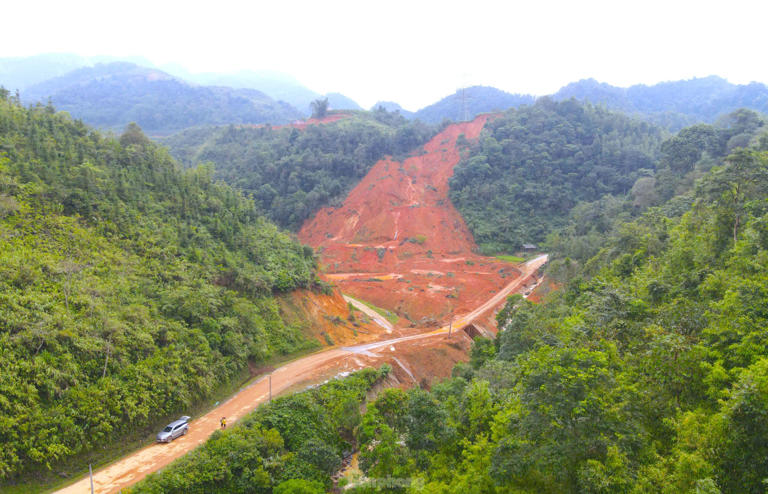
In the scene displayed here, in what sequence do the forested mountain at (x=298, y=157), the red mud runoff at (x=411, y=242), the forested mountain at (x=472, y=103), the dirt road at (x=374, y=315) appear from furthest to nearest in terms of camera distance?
Result: the forested mountain at (x=472, y=103)
the forested mountain at (x=298, y=157)
the red mud runoff at (x=411, y=242)
the dirt road at (x=374, y=315)

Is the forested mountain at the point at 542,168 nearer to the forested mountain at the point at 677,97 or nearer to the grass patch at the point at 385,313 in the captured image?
the grass patch at the point at 385,313

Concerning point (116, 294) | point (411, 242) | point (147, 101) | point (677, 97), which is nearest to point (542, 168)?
point (411, 242)

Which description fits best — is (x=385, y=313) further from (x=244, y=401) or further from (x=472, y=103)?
(x=472, y=103)

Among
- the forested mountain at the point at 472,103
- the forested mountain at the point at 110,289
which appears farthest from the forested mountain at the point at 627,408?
the forested mountain at the point at 472,103

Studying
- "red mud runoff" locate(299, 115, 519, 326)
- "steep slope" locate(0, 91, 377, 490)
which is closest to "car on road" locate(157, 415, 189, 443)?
"steep slope" locate(0, 91, 377, 490)

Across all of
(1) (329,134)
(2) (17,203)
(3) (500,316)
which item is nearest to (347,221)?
(1) (329,134)

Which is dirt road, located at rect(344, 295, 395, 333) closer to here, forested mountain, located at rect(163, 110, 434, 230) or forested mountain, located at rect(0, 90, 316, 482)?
forested mountain, located at rect(0, 90, 316, 482)
